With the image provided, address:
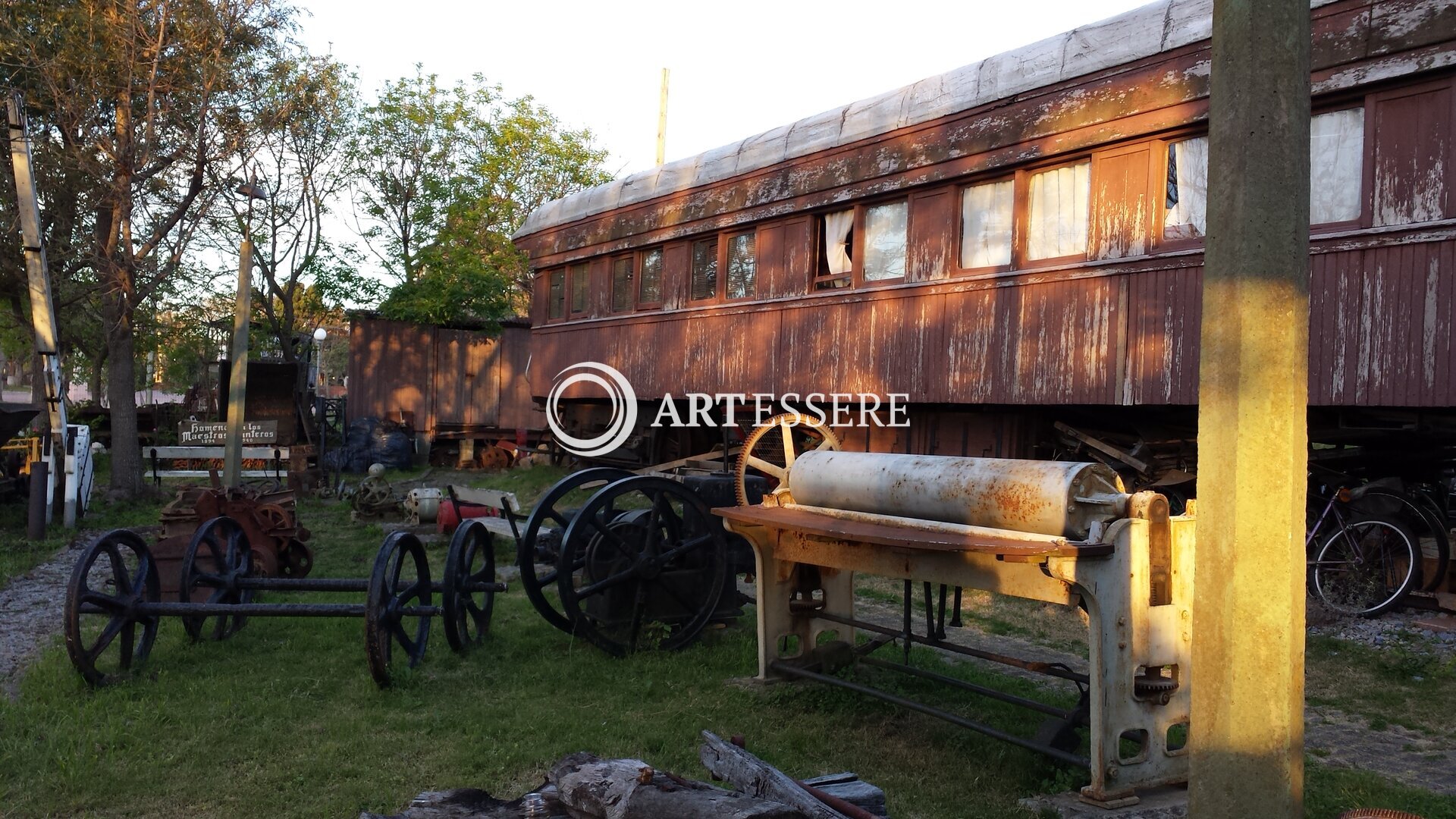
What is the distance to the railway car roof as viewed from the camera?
8273mm

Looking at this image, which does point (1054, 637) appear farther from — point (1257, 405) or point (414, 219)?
point (414, 219)

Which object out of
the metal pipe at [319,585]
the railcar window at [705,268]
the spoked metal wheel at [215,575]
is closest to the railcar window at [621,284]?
the railcar window at [705,268]

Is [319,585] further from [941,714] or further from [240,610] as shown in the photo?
[941,714]

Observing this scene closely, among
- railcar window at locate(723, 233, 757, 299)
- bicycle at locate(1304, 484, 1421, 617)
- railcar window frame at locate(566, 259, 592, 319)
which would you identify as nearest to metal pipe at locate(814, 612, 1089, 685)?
bicycle at locate(1304, 484, 1421, 617)

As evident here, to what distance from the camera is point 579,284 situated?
16531 mm

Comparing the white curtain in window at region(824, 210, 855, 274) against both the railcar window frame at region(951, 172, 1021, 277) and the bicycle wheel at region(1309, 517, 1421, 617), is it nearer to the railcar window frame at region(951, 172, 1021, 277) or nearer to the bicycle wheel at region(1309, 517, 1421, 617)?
the railcar window frame at region(951, 172, 1021, 277)

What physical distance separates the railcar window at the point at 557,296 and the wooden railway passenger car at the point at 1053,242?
3.33m

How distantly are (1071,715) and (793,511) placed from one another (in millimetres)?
1727

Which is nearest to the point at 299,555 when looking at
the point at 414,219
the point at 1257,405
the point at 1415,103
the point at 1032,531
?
the point at 1032,531

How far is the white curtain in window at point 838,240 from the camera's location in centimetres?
1120

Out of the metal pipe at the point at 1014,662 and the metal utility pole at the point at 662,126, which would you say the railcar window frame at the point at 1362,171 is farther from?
the metal utility pole at the point at 662,126

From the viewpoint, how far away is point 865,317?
10.8 m

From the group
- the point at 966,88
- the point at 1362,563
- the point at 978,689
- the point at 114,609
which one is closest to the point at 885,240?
the point at 966,88

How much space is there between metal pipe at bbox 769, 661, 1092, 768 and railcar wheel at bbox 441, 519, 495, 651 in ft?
6.30
